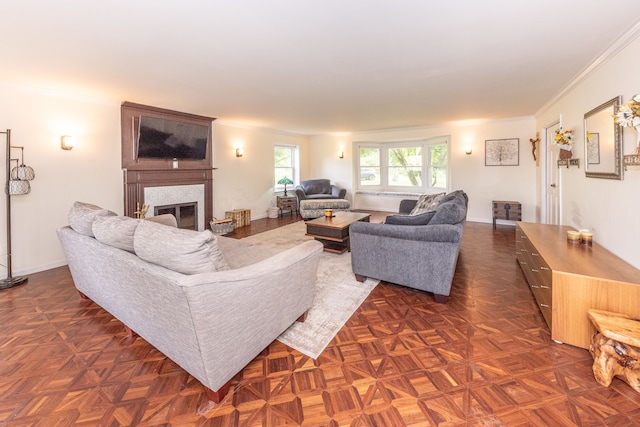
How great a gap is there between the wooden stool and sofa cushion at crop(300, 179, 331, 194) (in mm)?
6384

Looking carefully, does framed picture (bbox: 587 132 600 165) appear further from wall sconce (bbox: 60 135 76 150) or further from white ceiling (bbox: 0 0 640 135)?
wall sconce (bbox: 60 135 76 150)

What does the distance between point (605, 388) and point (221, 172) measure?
608 centimetres

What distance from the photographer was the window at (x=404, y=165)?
24.2 feet

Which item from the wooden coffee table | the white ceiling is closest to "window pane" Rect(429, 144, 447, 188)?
the white ceiling

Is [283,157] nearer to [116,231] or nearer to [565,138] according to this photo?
[565,138]

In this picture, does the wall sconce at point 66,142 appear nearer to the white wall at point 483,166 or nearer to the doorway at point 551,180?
the white wall at point 483,166

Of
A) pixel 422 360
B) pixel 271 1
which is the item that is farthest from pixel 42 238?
pixel 422 360

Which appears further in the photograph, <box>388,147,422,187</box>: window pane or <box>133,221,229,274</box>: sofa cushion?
<box>388,147,422,187</box>: window pane

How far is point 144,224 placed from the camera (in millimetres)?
1746

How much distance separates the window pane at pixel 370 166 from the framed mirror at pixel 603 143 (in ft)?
18.0

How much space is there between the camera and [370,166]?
8391mm

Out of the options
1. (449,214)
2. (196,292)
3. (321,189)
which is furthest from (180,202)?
(449,214)

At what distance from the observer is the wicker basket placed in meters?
5.38

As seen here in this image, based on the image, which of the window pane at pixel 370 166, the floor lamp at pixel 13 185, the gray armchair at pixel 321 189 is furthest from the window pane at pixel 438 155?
the floor lamp at pixel 13 185
